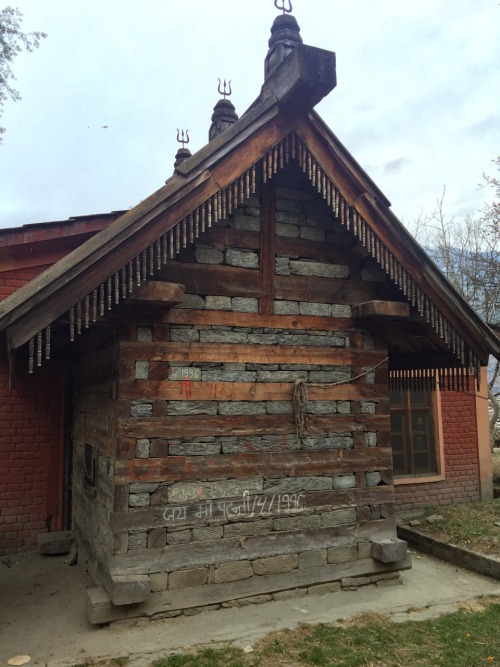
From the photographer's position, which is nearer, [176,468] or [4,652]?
[4,652]

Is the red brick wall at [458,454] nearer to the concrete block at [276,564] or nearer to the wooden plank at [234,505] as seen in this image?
the wooden plank at [234,505]

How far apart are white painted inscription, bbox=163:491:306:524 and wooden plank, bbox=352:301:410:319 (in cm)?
208

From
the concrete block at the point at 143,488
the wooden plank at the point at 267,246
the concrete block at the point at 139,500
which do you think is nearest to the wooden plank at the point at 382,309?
the wooden plank at the point at 267,246

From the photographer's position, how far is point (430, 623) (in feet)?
15.9

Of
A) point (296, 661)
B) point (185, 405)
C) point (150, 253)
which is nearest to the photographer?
point (296, 661)

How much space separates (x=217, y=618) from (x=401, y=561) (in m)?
2.18

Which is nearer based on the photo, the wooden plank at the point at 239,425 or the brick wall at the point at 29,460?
the wooden plank at the point at 239,425

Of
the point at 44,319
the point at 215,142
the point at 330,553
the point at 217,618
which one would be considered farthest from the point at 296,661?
the point at 215,142

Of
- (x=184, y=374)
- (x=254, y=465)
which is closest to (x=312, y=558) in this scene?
(x=254, y=465)

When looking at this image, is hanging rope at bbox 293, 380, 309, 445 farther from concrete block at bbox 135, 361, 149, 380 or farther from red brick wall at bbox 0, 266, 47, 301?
red brick wall at bbox 0, 266, 47, 301

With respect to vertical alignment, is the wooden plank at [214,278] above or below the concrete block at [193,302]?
above

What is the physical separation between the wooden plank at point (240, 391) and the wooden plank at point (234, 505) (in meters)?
1.01

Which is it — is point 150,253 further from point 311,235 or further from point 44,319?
point 311,235

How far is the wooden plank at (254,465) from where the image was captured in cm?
483
